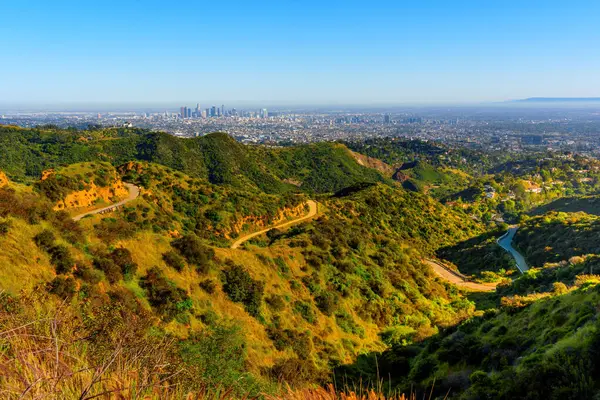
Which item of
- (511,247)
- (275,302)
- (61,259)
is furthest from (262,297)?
(511,247)

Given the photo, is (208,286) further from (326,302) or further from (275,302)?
(326,302)

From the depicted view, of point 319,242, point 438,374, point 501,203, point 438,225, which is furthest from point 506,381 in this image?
point 501,203

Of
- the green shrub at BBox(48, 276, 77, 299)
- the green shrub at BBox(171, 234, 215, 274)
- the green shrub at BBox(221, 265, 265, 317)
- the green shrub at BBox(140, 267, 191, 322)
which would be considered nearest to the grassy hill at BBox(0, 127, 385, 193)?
the green shrub at BBox(171, 234, 215, 274)

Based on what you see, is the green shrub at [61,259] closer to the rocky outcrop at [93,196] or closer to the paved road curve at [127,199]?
the paved road curve at [127,199]

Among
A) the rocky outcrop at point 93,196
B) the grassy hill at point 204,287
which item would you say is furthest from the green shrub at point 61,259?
the rocky outcrop at point 93,196

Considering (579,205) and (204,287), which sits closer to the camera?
(204,287)
